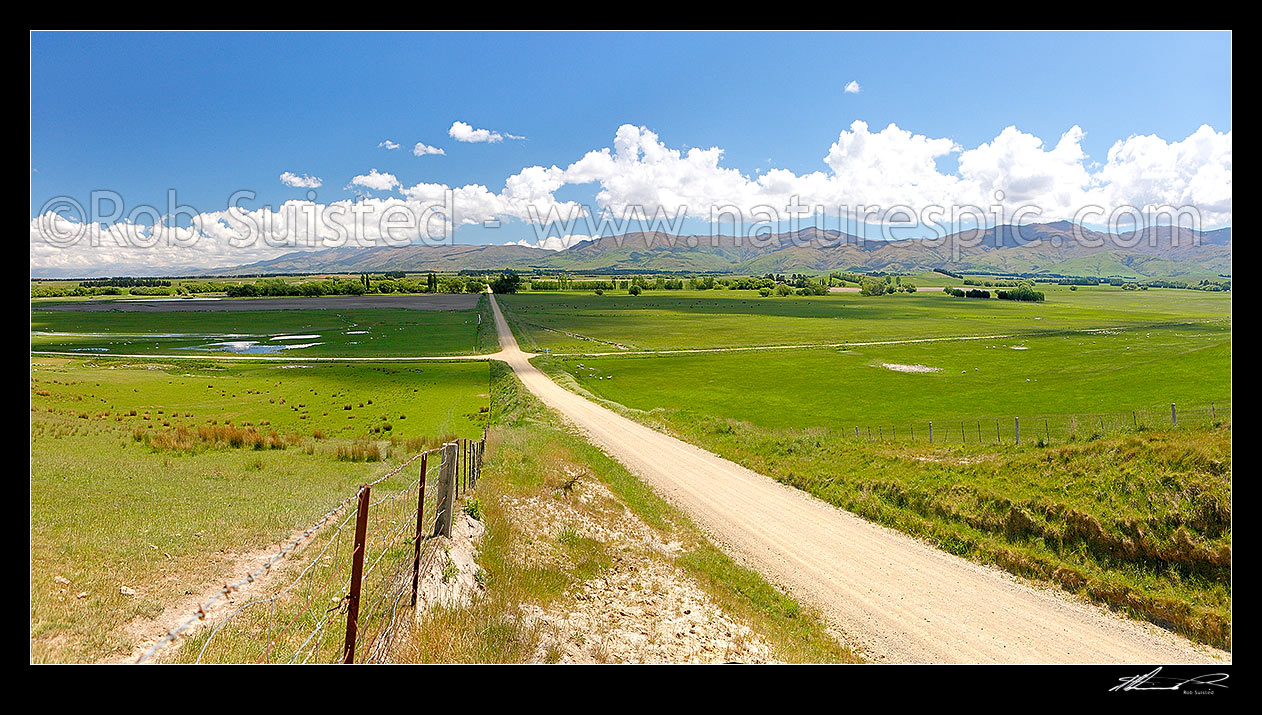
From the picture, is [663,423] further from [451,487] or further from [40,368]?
[40,368]

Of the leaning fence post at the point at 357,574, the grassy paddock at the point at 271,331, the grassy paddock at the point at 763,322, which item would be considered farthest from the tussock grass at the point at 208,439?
the grassy paddock at the point at 763,322

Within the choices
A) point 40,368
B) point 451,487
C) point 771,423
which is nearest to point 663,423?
point 771,423

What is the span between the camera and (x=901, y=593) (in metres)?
12.2

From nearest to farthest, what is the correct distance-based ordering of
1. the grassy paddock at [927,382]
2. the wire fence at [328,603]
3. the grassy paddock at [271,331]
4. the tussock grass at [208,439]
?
the wire fence at [328,603] → the tussock grass at [208,439] → the grassy paddock at [927,382] → the grassy paddock at [271,331]

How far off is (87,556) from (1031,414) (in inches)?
1736

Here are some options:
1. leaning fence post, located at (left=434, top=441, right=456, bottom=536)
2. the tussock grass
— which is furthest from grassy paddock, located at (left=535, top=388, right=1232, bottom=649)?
the tussock grass

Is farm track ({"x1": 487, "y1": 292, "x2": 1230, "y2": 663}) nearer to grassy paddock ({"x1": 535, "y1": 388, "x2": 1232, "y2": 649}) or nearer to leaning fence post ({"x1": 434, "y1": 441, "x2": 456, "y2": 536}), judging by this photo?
grassy paddock ({"x1": 535, "y1": 388, "x2": 1232, "y2": 649})

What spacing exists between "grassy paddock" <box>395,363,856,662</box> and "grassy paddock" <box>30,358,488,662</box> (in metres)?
3.58

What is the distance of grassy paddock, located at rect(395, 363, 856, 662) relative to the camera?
6.47 m

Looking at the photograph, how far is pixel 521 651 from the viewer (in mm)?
6617

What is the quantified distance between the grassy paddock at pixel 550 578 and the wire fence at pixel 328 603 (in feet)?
2.12

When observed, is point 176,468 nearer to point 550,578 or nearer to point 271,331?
point 550,578

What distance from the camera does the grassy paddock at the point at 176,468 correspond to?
280 inches
